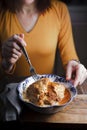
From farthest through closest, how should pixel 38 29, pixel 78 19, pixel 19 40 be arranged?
1. pixel 78 19
2. pixel 38 29
3. pixel 19 40

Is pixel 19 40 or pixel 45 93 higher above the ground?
pixel 19 40

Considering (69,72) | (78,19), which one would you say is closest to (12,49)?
(69,72)

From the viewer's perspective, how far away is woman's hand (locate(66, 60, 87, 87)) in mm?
814

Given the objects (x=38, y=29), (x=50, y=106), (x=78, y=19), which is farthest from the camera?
(x=78, y=19)

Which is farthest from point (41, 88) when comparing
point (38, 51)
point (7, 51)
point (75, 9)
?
point (75, 9)

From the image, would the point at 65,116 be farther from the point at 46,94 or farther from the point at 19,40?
the point at 19,40

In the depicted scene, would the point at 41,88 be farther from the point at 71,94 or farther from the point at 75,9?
the point at 75,9

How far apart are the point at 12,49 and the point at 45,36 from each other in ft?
0.94

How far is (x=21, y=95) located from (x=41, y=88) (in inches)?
2.5

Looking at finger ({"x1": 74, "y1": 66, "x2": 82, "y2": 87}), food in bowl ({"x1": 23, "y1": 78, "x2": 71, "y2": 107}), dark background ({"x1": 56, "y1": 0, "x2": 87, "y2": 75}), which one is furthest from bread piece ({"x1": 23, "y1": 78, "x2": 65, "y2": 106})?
dark background ({"x1": 56, "y1": 0, "x2": 87, "y2": 75})

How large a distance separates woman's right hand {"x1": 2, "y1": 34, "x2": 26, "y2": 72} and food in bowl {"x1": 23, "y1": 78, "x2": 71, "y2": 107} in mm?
171

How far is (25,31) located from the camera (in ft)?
3.48

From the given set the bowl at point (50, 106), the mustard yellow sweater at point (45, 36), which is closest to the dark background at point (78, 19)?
the mustard yellow sweater at point (45, 36)

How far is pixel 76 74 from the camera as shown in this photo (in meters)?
0.84
